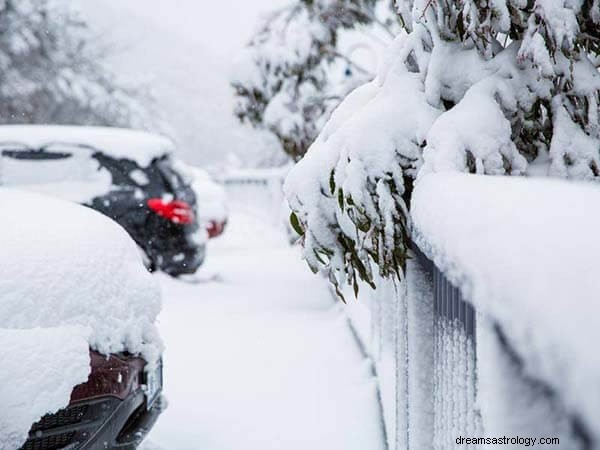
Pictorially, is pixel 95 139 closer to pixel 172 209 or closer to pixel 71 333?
pixel 172 209

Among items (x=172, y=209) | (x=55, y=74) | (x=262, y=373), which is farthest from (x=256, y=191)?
(x=262, y=373)

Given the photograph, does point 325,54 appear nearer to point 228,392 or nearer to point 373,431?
point 228,392

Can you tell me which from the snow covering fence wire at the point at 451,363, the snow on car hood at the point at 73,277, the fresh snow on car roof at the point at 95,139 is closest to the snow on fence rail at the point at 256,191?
the fresh snow on car roof at the point at 95,139

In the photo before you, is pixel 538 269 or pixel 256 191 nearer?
pixel 538 269

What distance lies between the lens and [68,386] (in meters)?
2.38

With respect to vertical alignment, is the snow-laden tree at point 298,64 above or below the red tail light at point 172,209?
above

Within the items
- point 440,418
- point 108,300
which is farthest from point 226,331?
point 440,418

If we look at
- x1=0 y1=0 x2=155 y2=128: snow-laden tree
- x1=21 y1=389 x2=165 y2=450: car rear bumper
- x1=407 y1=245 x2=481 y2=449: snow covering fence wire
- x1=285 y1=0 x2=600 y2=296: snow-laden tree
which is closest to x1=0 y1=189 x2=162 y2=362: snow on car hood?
x1=21 y1=389 x2=165 y2=450: car rear bumper

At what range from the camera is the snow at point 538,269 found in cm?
67

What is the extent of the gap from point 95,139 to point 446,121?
5.55 m

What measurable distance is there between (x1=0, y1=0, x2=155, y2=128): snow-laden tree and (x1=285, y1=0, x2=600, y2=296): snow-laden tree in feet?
58.3

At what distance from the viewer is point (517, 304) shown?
2.67 ft

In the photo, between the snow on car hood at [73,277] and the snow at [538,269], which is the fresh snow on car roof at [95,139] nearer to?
the snow on car hood at [73,277]

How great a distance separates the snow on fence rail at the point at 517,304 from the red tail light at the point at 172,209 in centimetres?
564
